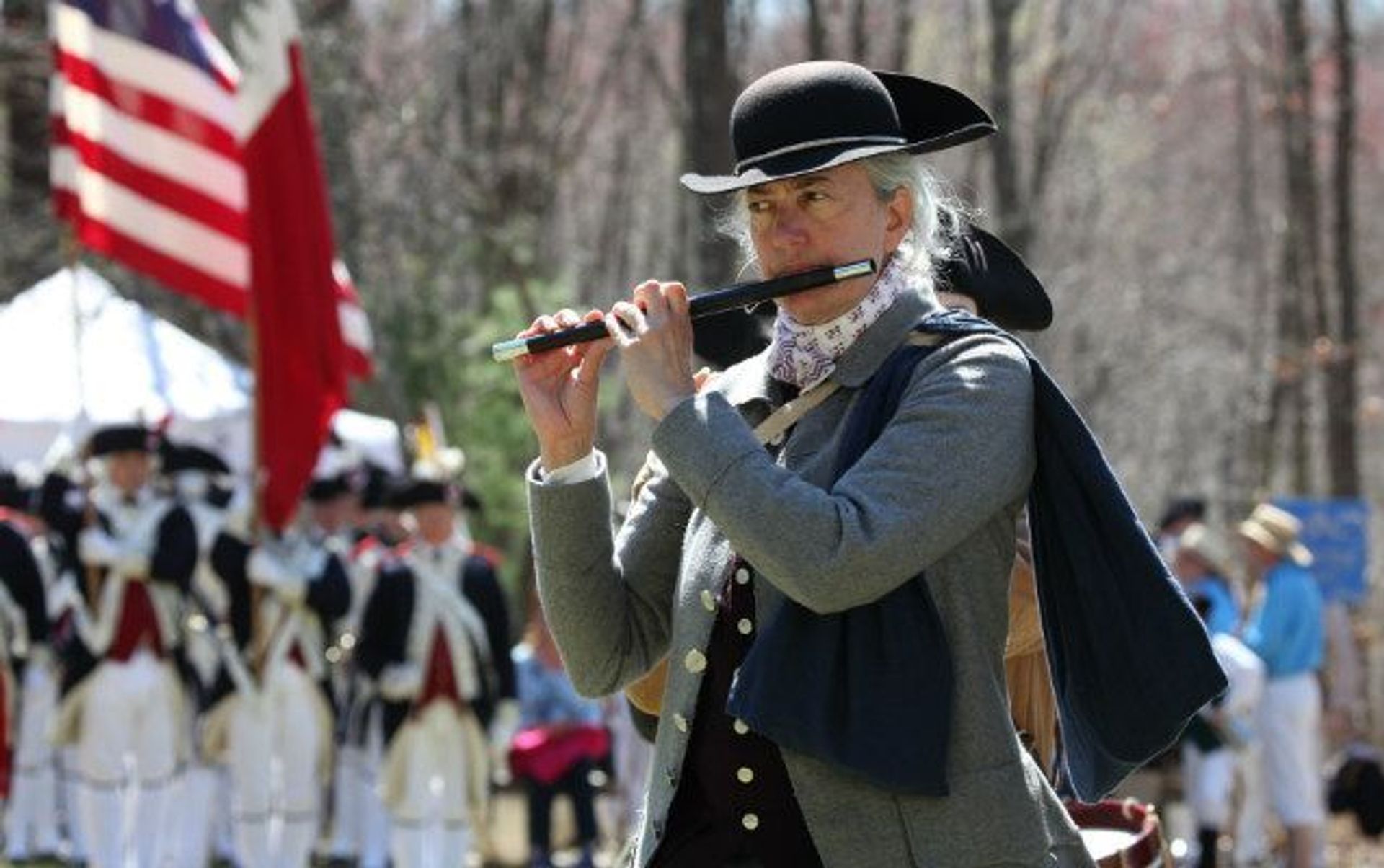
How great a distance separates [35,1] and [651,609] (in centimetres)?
1832

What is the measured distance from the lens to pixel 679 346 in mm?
3650

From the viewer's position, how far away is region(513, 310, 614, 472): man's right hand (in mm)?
3838

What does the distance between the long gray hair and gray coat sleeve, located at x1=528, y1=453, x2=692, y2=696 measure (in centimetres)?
39

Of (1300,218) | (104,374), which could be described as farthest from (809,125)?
(1300,218)

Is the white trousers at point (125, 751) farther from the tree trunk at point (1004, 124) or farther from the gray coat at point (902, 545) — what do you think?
the gray coat at point (902, 545)

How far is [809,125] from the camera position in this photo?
12.2ft

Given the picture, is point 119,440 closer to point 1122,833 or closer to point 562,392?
point 1122,833

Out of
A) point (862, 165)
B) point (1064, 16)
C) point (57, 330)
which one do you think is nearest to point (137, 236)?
point (57, 330)

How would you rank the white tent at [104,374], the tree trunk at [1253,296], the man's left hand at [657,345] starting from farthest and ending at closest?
the tree trunk at [1253,296] < the white tent at [104,374] < the man's left hand at [657,345]

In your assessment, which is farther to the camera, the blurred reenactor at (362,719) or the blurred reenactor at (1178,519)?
the blurred reenactor at (1178,519)

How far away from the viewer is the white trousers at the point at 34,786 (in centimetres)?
1600

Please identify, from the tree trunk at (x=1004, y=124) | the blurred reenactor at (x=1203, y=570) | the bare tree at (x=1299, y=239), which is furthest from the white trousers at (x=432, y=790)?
the bare tree at (x=1299, y=239)

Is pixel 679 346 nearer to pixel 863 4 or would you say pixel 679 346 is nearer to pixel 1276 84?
pixel 863 4

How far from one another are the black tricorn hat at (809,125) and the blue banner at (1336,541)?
14476 mm
